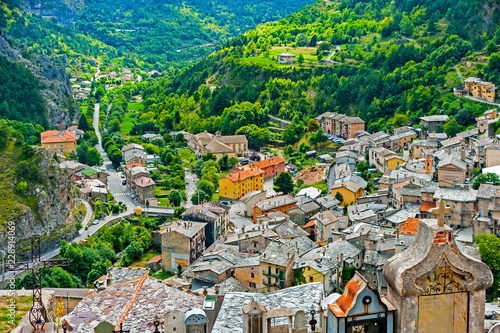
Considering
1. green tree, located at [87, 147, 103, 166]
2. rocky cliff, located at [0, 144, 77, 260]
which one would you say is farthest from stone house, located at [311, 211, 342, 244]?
green tree, located at [87, 147, 103, 166]

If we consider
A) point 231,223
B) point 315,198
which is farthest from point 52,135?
point 315,198

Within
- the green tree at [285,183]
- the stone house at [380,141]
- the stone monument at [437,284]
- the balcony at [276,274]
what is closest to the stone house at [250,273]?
the balcony at [276,274]

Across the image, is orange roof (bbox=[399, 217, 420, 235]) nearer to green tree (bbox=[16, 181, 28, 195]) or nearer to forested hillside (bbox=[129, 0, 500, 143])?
forested hillside (bbox=[129, 0, 500, 143])

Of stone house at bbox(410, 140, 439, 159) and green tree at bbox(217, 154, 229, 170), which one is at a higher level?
stone house at bbox(410, 140, 439, 159)

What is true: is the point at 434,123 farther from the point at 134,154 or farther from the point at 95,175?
the point at 95,175

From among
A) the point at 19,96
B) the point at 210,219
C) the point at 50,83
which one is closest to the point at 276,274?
the point at 210,219

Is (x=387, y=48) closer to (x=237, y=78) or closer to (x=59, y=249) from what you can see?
(x=237, y=78)
